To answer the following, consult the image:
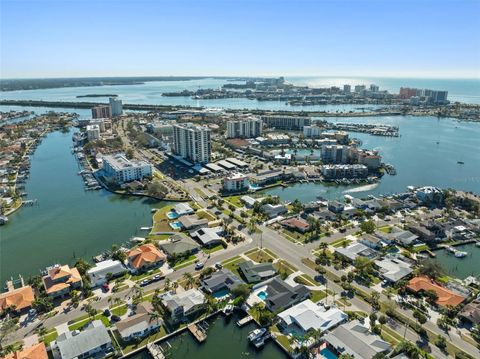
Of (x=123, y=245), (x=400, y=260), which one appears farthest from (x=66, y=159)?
(x=400, y=260)

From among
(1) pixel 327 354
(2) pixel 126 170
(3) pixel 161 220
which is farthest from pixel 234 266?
(2) pixel 126 170

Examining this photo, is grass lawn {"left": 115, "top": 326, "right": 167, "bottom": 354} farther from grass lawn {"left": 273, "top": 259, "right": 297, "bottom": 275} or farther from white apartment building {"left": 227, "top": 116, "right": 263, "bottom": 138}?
white apartment building {"left": 227, "top": 116, "right": 263, "bottom": 138}

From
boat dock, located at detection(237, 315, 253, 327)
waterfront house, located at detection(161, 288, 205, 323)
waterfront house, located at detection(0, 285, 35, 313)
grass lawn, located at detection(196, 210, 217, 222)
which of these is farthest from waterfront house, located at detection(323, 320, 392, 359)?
waterfront house, located at detection(0, 285, 35, 313)

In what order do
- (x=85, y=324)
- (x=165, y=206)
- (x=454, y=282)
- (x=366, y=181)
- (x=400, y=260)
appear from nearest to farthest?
(x=85, y=324) → (x=454, y=282) → (x=400, y=260) → (x=165, y=206) → (x=366, y=181)

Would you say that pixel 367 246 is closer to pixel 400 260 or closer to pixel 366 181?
pixel 400 260

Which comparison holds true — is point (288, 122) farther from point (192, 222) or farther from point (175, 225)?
point (175, 225)

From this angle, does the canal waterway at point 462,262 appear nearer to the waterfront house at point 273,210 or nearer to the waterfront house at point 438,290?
the waterfront house at point 438,290
